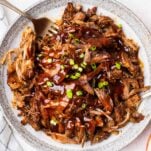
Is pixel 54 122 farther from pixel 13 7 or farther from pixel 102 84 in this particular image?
pixel 13 7

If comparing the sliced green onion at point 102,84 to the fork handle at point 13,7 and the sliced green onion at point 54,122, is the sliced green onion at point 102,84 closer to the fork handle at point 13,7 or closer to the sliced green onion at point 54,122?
the sliced green onion at point 54,122

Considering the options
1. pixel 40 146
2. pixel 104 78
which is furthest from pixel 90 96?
pixel 40 146

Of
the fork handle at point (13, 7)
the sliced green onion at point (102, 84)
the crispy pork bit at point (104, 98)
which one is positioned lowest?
the crispy pork bit at point (104, 98)

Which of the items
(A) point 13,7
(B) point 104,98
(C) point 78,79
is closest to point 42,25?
(A) point 13,7

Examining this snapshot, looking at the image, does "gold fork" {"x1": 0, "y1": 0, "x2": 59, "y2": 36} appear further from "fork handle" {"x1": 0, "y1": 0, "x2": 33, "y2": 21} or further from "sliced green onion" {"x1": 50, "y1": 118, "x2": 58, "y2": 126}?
"sliced green onion" {"x1": 50, "y1": 118, "x2": 58, "y2": 126}

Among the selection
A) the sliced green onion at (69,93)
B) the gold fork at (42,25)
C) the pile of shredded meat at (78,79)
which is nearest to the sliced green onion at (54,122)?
the pile of shredded meat at (78,79)

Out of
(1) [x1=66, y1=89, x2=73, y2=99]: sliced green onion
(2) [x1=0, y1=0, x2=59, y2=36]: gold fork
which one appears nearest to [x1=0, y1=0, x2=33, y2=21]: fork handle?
(2) [x1=0, y1=0, x2=59, y2=36]: gold fork

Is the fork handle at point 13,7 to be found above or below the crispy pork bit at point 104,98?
above

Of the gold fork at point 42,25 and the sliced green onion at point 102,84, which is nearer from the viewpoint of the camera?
the sliced green onion at point 102,84
